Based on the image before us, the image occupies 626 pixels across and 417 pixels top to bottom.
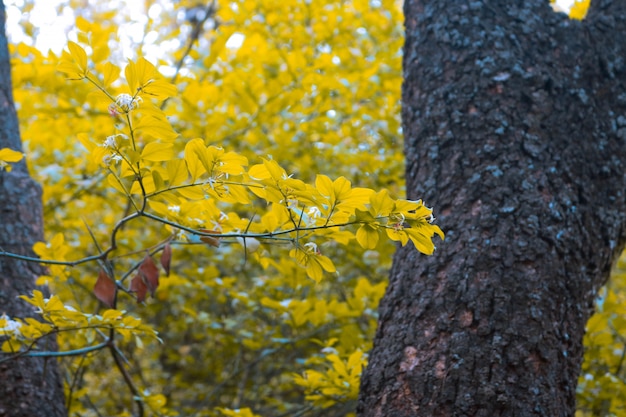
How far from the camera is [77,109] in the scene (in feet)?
10.1

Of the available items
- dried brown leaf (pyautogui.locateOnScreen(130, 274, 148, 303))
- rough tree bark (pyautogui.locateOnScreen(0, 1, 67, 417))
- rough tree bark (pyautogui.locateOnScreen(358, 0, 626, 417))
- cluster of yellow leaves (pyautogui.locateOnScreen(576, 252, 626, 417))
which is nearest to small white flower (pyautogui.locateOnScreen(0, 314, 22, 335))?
rough tree bark (pyautogui.locateOnScreen(0, 1, 67, 417))

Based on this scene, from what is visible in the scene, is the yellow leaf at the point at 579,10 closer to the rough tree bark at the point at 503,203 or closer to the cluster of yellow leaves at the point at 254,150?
the rough tree bark at the point at 503,203

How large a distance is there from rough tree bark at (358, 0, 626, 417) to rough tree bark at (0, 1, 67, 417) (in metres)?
1.14

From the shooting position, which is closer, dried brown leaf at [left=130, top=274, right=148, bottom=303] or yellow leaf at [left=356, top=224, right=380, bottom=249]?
yellow leaf at [left=356, top=224, right=380, bottom=249]

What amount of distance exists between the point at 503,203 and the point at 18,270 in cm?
166

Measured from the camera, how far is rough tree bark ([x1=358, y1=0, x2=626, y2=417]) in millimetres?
1431

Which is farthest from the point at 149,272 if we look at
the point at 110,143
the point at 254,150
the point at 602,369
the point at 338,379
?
the point at 602,369

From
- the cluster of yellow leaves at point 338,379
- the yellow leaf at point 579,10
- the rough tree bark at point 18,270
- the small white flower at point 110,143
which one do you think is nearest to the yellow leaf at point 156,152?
the small white flower at point 110,143

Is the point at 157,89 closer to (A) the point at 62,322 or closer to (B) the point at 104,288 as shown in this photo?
(B) the point at 104,288

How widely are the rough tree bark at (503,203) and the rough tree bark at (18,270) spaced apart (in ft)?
3.74

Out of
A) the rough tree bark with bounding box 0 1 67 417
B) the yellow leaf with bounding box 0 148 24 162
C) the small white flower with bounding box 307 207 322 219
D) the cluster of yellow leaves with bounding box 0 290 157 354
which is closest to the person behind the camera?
the small white flower with bounding box 307 207 322 219

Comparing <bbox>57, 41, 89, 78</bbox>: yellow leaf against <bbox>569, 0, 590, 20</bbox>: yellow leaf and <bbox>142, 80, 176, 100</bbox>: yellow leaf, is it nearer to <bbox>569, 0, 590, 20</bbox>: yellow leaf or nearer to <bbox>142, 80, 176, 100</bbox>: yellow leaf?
<bbox>142, 80, 176, 100</bbox>: yellow leaf

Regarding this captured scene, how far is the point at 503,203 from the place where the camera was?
1587 millimetres

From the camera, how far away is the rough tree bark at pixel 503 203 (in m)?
1.43
